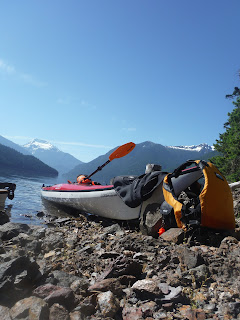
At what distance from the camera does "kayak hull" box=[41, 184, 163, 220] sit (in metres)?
7.71

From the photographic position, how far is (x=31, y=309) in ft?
7.77

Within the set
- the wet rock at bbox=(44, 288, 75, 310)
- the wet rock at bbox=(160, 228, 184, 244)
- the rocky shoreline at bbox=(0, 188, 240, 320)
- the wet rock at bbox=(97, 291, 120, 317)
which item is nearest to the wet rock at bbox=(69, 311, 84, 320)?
the rocky shoreline at bbox=(0, 188, 240, 320)

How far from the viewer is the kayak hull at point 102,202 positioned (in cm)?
771

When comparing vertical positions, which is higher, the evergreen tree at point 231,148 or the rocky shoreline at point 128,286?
the evergreen tree at point 231,148

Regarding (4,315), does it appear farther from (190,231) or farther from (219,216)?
(219,216)

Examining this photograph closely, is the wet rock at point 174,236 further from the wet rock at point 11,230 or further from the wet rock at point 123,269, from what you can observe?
the wet rock at point 11,230

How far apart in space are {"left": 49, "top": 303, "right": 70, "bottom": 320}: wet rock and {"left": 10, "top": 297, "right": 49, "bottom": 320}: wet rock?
5 cm

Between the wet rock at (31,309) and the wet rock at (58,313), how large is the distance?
0.17ft

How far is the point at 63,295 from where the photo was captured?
264 centimetres

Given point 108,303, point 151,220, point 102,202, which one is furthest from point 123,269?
point 102,202

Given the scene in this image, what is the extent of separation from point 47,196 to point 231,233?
41.6 ft

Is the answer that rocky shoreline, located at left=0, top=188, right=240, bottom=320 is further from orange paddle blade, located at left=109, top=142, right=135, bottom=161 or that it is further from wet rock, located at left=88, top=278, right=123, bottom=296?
orange paddle blade, located at left=109, top=142, right=135, bottom=161

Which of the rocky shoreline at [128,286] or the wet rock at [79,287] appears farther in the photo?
the wet rock at [79,287]

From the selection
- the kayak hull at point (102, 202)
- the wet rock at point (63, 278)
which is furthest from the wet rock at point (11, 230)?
the kayak hull at point (102, 202)
